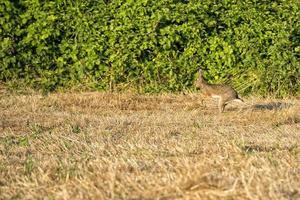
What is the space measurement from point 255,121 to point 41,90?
4.46 m

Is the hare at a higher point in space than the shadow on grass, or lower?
higher

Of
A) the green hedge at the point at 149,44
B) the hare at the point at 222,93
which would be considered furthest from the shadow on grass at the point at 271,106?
the green hedge at the point at 149,44

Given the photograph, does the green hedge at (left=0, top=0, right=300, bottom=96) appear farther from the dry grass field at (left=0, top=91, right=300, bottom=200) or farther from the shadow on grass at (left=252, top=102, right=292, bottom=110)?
Answer: the shadow on grass at (left=252, top=102, right=292, bottom=110)

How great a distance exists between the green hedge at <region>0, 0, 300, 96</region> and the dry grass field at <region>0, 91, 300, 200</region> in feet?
2.28

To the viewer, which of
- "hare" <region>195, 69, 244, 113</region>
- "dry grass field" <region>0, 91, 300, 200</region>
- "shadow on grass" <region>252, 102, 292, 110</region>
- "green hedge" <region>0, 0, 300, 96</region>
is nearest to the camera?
"dry grass field" <region>0, 91, 300, 200</region>

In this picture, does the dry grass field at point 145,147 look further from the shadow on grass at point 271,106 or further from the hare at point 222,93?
the hare at point 222,93

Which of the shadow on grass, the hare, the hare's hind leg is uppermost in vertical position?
the hare

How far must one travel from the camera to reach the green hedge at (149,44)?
11.8 m

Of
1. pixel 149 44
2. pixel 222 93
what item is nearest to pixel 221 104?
pixel 222 93

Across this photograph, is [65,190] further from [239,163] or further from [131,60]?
[131,60]

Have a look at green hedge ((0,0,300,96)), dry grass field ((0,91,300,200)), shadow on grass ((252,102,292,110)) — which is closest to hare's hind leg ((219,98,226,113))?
dry grass field ((0,91,300,200))

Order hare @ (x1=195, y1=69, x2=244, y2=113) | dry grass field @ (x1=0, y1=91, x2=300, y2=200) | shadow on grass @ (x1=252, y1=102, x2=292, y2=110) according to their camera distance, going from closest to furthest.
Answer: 1. dry grass field @ (x1=0, y1=91, x2=300, y2=200)
2. hare @ (x1=195, y1=69, x2=244, y2=113)
3. shadow on grass @ (x1=252, y1=102, x2=292, y2=110)

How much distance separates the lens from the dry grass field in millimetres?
4602

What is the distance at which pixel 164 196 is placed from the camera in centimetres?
441
